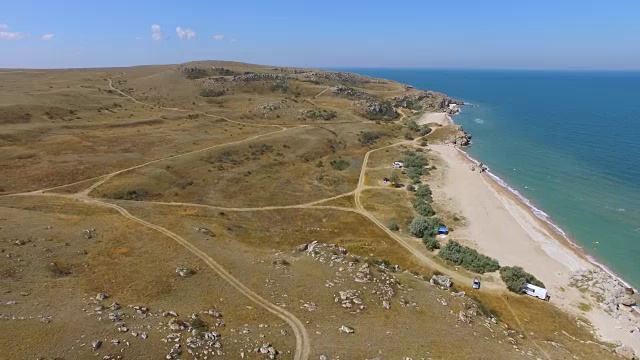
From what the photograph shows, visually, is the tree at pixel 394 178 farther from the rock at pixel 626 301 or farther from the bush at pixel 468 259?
the rock at pixel 626 301

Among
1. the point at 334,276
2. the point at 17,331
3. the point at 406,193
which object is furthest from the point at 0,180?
the point at 406,193

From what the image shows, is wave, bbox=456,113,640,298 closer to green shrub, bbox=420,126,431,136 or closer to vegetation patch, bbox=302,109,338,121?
green shrub, bbox=420,126,431,136

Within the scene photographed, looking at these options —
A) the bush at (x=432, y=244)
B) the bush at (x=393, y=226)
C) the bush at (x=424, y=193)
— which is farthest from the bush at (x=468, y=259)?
the bush at (x=424, y=193)

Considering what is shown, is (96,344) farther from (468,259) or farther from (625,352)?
(625,352)

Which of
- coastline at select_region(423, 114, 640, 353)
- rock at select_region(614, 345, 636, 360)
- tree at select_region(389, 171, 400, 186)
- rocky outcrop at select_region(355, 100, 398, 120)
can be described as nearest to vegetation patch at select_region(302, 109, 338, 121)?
rocky outcrop at select_region(355, 100, 398, 120)

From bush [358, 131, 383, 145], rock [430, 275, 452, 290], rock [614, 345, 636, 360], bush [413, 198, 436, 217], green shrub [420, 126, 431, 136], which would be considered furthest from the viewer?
green shrub [420, 126, 431, 136]

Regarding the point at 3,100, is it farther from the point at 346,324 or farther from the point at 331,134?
the point at 346,324
